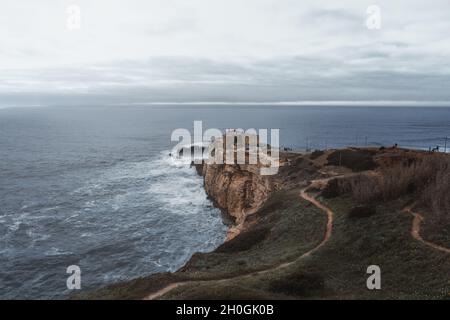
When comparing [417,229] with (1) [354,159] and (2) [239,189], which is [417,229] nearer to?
(1) [354,159]

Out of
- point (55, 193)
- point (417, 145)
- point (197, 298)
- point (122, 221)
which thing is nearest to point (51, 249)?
point (122, 221)

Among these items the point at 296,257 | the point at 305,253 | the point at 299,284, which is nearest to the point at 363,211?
the point at 305,253

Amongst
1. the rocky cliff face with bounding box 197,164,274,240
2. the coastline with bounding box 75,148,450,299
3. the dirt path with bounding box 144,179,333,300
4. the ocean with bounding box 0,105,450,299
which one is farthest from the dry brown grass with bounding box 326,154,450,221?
the ocean with bounding box 0,105,450,299

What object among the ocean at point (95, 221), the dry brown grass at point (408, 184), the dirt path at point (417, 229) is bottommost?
the ocean at point (95, 221)

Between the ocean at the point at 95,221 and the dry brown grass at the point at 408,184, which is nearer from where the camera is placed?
the dry brown grass at the point at 408,184

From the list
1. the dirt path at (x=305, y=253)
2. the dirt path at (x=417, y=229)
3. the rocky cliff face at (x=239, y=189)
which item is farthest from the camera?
the rocky cliff face at (x=239, y=189)

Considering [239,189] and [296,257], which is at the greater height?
[296,257]

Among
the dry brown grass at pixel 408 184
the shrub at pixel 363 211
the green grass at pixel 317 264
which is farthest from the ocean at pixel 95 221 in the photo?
the dry brown grass at pixel 408 184

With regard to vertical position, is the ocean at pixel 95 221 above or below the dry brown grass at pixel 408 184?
below

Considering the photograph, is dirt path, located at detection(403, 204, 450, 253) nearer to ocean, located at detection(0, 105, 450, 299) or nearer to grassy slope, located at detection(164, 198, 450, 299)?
grassy slope, located at detection(164, 198, 450, 299)

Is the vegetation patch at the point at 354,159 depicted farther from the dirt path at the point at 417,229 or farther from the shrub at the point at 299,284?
the shrub at the point at 299,284
